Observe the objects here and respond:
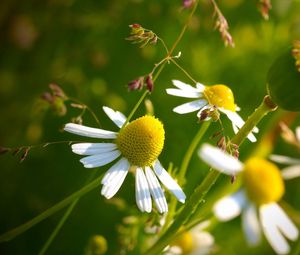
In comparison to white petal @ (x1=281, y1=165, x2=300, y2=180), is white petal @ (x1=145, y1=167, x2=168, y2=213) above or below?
below

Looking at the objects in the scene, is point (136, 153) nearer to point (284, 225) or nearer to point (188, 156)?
point (188, 156)

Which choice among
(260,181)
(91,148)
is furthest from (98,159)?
(260,181)

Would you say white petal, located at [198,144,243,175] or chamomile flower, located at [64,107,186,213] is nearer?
white petal, located at [198,144,243,175]

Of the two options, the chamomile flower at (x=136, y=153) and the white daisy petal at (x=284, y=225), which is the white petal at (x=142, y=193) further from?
the white daisy petal at (x=284, y=225)

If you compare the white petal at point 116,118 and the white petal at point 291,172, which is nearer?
the white petal at point 291,172

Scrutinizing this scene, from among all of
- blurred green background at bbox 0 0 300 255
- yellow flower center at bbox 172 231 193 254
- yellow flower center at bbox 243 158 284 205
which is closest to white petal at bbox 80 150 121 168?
yellow flower center at bbox 243 158 284 205

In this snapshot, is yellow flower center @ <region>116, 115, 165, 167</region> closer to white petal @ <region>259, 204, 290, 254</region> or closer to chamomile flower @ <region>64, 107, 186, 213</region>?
chamomile flower @ <region>64, 107, 186, 213</region>

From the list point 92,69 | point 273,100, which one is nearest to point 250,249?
point 92,69

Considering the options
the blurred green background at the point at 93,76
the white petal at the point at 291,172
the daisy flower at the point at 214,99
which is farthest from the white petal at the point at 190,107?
the blurred green background at the point at 93,76
